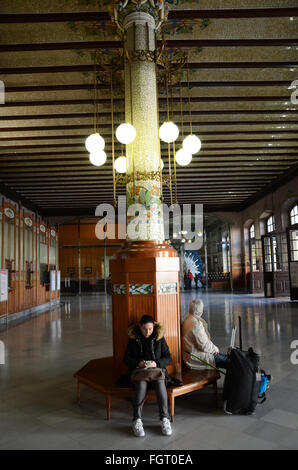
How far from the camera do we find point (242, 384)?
129 inches

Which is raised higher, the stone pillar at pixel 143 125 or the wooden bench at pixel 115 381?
the stone pillar at pixel 143 125

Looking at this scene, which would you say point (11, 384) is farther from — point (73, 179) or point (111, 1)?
point (73, 179)

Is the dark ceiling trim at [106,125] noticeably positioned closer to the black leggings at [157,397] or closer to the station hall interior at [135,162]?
the station hall interior at [135,162]

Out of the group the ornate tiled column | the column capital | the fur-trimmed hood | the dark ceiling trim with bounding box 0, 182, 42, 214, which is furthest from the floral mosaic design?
the dark ceiling trim with bounding box 0, 182, 42, 214

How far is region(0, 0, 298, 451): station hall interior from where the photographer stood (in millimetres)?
3381

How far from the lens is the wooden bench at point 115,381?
3328 millimetres

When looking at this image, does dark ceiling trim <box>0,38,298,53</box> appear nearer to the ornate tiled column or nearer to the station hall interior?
the station hall interior

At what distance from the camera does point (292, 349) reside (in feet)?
19.0

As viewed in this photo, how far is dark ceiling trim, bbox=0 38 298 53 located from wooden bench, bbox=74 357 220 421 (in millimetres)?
4471

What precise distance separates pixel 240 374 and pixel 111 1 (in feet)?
14.5

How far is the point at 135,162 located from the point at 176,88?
3.01 m

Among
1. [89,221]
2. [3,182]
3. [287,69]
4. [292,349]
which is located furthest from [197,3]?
[89,221]

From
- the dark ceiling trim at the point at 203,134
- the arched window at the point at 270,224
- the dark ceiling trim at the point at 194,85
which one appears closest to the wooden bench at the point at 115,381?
the dark ceiling trim at the point at 194,85

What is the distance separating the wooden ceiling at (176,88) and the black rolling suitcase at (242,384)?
4339mm
